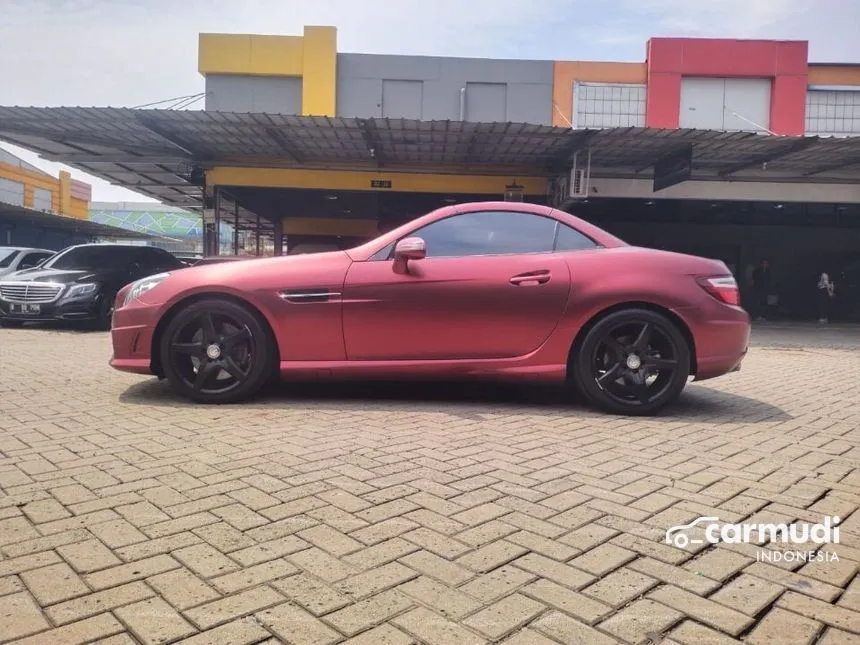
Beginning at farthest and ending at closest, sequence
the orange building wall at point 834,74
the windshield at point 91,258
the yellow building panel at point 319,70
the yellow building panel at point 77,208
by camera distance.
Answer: the yellow building panel at point 77,208 < the orange building wall at point 834,74 < the yellow building panel at point 319,70 < the windshield at point 91,258

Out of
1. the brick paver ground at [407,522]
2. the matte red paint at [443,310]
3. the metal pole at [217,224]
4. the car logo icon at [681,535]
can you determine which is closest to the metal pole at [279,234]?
the metal pole at [217,224]

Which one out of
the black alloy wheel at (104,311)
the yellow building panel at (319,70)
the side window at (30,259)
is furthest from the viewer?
the yellow building panel at (319,70)

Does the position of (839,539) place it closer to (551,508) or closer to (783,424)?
(551,508)

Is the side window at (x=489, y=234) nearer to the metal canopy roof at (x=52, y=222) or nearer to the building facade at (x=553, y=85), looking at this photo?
the building facade at (x=553, y=85)

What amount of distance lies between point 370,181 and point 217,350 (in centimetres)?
1327

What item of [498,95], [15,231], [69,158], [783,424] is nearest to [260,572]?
[783,424]

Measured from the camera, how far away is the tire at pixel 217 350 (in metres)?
4.50

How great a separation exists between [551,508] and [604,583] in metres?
0.62

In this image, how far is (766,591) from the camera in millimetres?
2074

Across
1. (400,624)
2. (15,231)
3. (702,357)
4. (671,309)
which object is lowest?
(400,624)

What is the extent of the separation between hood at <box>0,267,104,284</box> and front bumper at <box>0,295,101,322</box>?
40 centimetres

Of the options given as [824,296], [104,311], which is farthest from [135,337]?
[824,296]

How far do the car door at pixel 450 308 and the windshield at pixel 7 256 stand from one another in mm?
12475

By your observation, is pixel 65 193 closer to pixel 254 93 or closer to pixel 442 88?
pixel 254 93
